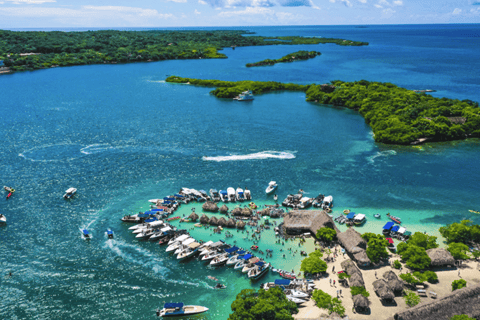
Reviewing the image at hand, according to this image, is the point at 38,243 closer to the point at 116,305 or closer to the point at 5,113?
the point at 116,305

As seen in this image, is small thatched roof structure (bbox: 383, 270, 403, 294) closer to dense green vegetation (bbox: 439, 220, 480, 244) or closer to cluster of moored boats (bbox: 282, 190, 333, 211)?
dense green vegetation (bbox: 439, 220, 480, 244)

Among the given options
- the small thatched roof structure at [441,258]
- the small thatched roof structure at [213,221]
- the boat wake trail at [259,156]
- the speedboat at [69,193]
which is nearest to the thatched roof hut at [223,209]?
the small thatched roof structure at [213,221]

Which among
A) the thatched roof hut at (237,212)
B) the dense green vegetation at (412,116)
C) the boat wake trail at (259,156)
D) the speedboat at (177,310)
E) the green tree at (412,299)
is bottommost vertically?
the speedboat at (177,310)

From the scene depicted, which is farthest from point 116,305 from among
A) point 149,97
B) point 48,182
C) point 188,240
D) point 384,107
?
point 149,97

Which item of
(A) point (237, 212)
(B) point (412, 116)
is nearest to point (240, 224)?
(A) point (237, 212)

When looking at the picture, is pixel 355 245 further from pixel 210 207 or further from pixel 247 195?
pixel 210 207

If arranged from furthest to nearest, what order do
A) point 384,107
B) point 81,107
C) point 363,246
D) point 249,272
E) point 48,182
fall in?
point 81,107, point 384,107, point 48,182, point 363,246, point 249,272

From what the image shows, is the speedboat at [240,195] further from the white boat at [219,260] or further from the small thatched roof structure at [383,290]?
the small thatched roof structure at [383,290]
